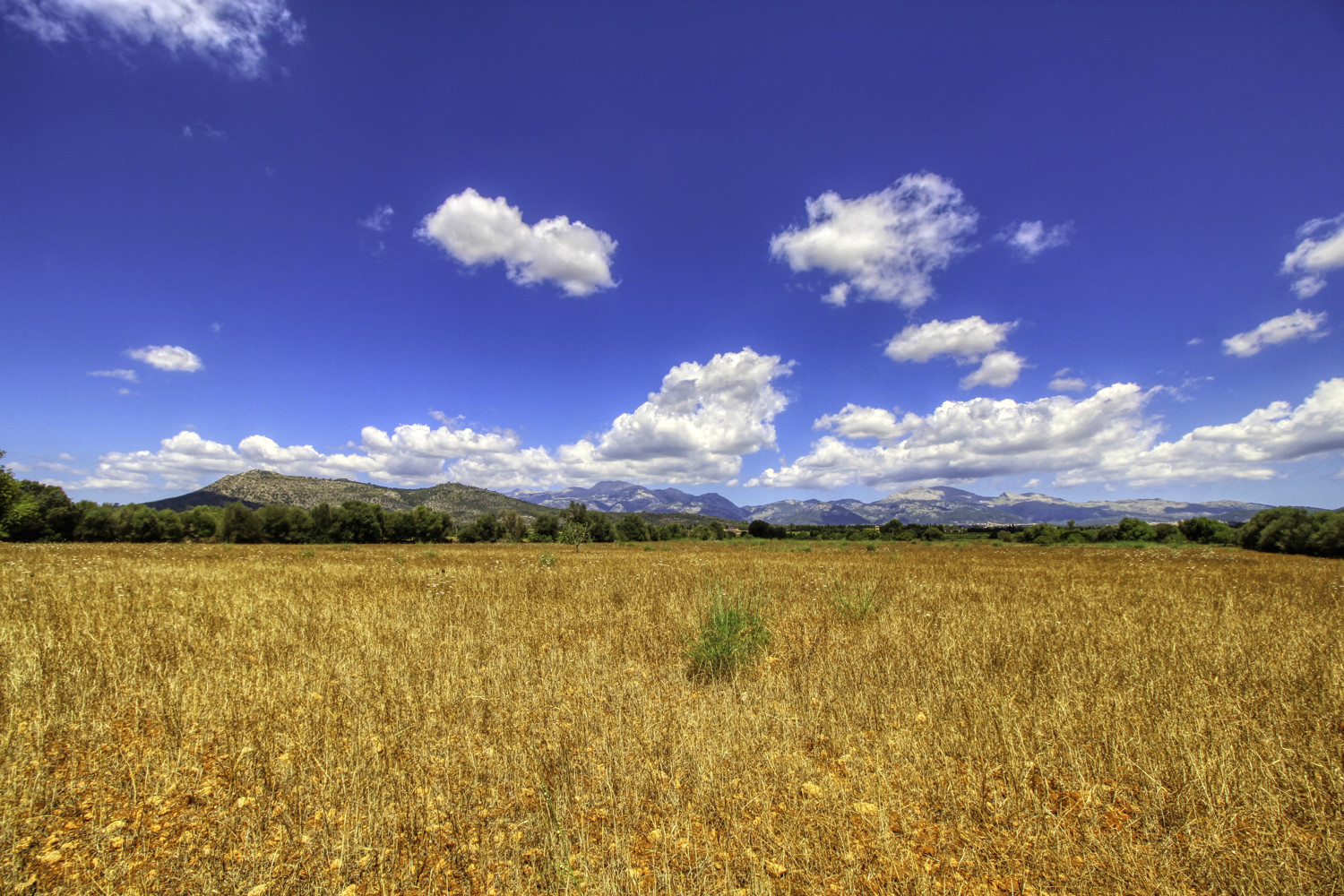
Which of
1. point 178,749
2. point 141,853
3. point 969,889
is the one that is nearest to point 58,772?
point 178,749

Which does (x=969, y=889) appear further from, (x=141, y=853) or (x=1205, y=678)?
(x=1205, y=678)

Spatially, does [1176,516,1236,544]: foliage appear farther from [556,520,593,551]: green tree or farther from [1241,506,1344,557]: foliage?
[556,520,593,551]: green tree

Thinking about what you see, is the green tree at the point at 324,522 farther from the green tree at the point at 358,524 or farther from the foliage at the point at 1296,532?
the foliage at the point at 1296,532

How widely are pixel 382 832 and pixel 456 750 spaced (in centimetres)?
103

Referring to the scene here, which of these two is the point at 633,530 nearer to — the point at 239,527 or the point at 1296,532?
the point at 239,527

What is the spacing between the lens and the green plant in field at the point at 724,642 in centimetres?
636

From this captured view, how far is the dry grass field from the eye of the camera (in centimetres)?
293

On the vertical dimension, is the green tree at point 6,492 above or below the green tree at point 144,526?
above

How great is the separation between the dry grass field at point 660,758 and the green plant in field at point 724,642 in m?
0.28

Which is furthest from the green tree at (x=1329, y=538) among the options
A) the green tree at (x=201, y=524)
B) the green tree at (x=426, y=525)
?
the green tree at (x=201, y=524)

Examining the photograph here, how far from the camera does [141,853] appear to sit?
2980 millimetres

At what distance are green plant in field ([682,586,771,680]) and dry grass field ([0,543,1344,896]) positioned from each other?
0.28 metres

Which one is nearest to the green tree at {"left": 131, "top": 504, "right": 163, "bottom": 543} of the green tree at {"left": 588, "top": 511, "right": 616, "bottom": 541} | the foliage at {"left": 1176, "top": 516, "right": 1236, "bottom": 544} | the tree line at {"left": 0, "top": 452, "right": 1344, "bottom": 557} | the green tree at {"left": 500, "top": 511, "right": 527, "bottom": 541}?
the tree line at {"left": 0, "top": 452, "right": 1344, "bottom": 557}

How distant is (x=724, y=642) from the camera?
6547mm
